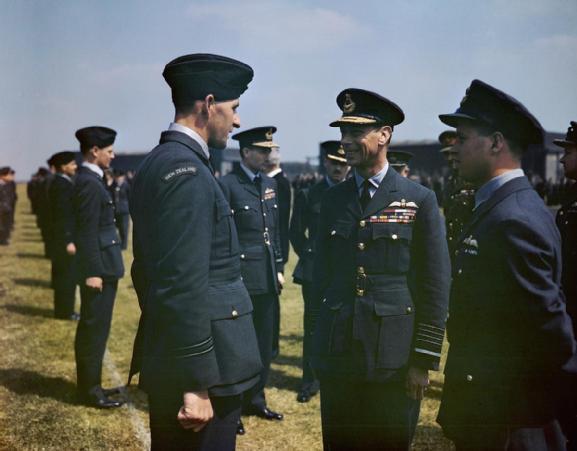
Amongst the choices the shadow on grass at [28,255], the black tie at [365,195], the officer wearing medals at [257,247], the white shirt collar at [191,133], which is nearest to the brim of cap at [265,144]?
the officer wearing medals at [257,247]

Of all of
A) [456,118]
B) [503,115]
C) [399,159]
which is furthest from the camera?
[399,159]

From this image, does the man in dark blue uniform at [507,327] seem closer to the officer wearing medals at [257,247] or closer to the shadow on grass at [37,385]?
the officer wearing medals at [257,247]

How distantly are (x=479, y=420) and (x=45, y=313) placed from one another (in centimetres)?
868

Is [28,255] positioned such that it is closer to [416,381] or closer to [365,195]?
[365,195]

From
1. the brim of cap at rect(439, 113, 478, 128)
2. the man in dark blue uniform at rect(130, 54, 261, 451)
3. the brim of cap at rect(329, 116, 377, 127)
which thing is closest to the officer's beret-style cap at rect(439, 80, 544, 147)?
the brim of cap at rect(439, 113, 478, 128)

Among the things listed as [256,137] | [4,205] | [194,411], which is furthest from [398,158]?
[4,205]

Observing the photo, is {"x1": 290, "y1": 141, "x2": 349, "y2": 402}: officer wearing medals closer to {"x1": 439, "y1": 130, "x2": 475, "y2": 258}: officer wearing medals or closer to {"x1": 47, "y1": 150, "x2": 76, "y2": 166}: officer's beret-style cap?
{"x1": 439, "y1": 130, "x2": 475, "y2": 258}: officer wearing medals

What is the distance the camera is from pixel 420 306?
3.16 metres

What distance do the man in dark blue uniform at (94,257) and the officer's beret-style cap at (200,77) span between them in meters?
2.87

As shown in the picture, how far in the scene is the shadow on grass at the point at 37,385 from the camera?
18.2ft

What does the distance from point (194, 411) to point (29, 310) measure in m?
8.49

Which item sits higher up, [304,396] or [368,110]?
[368,110]

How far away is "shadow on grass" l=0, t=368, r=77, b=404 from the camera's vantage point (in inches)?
219

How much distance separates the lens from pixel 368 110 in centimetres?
→ 337
